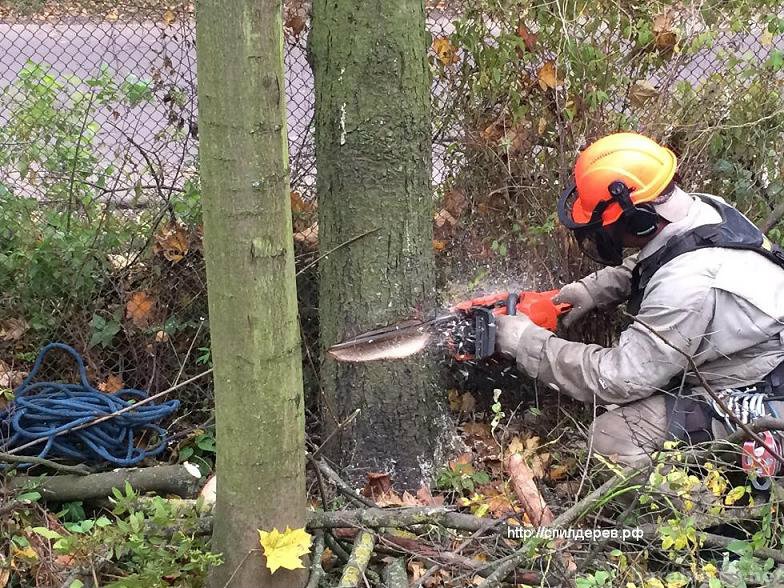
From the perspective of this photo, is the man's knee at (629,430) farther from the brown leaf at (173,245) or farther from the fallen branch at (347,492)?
the brown leaf at (173,245)

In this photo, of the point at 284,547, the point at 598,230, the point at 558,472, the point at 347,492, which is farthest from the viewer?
the point at 558,472

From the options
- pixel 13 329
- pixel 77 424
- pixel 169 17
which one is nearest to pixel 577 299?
pixel 77 424

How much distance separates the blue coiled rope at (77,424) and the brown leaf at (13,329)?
45cm

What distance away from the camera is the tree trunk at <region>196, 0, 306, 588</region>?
1729mm

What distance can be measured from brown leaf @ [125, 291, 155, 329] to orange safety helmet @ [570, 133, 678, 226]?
2093mm

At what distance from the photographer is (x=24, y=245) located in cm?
358

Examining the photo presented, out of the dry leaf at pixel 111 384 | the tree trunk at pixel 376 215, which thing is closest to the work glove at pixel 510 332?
the tree trunk at pixel 376 215

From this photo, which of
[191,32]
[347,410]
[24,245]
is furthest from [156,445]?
[191,32]

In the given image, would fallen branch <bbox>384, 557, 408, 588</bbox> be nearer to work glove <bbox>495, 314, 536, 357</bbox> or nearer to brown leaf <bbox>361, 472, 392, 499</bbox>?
brown leaf <bbox>361, 472, 392, 499</bbox>

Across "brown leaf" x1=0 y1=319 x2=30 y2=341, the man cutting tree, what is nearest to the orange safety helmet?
the man cutting tree

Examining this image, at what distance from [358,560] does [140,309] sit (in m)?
1.92

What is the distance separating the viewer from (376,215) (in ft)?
9.72

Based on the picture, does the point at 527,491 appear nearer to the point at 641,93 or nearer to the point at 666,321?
the point at 666,321

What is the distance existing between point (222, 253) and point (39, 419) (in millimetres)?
1642
